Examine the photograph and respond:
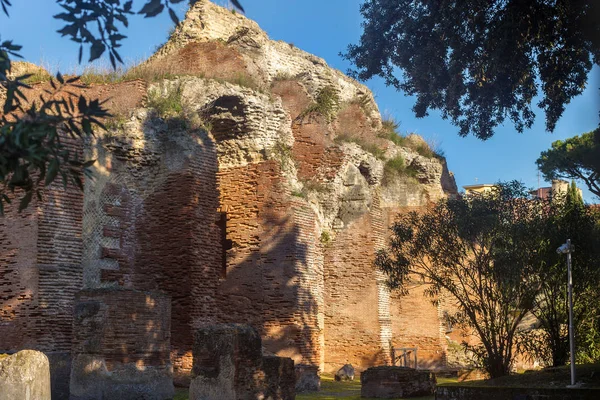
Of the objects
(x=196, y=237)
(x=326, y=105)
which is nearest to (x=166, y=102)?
(x=196, y=237)

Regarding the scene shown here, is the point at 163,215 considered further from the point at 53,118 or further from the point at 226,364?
the point at 53,118

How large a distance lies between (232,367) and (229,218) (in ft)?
21.6

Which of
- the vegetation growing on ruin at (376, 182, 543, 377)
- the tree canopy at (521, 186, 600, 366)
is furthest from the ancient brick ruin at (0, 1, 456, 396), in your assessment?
the tree canopy at (521, 186, 600, 366)

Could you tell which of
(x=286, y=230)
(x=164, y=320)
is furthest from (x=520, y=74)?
(x=286, y=230)

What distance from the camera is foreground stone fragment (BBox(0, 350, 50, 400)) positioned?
370 inches

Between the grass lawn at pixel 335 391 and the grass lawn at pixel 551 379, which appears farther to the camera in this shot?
the grass lawn at pixel 335 391

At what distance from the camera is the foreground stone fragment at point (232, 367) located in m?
11.2

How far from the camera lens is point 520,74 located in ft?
33.5

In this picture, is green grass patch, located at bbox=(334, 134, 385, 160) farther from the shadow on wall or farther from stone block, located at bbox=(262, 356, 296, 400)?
stone block, located at bbox=(262, 356, 296, 400)

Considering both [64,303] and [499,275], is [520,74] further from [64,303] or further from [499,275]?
[64,303]

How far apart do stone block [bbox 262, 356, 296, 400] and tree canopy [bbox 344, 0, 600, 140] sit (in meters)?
4.06

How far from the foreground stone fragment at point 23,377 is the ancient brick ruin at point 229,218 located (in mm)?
2716

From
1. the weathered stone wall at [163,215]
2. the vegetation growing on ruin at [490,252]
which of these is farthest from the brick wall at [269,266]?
the vegetation growing on ruin at [490,252]

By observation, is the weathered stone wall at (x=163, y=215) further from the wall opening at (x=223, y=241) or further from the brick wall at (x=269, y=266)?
the wall opening at (x=223, y=241)
